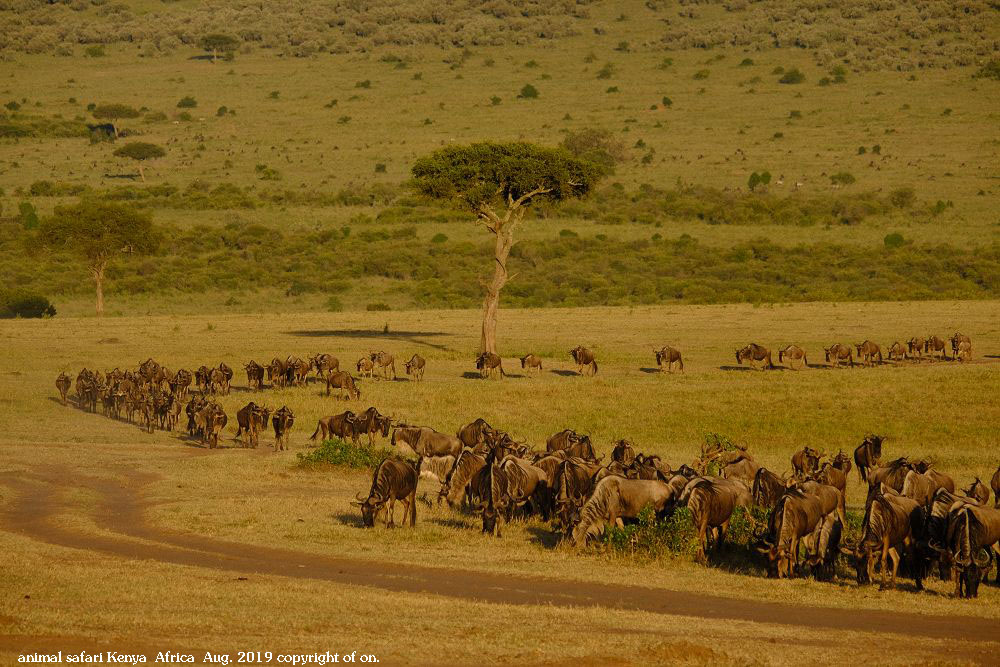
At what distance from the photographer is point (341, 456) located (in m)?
25.1

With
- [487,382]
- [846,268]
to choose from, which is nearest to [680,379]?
[487,382]

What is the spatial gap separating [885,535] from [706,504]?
242 centimetres

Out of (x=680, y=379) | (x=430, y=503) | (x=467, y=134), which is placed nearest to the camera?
(x=430, y=503)

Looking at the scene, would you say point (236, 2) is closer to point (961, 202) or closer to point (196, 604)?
point (961, 202)

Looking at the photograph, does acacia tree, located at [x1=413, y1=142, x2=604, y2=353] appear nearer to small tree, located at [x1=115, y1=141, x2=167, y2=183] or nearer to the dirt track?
the dirt track

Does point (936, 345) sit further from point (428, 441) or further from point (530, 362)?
point (428, 441)

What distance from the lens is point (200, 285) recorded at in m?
73.8

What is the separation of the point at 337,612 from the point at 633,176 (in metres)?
96.8

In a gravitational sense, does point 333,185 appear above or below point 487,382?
above

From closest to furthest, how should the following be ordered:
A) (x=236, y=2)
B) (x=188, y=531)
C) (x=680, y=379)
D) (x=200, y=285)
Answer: (x=188, y=531) → (x=680, y=379) → (x=200, y=285) → (x=236, y=2)

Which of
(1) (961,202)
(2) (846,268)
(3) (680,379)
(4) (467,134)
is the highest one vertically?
(4) (467,134)

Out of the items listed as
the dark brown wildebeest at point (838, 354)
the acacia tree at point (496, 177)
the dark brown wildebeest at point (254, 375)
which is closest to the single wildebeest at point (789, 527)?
the dark brown wildebeest at point (254, 375)

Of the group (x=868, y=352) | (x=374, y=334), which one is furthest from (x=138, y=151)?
(x=868, y=352)

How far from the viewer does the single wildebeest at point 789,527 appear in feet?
51.8
